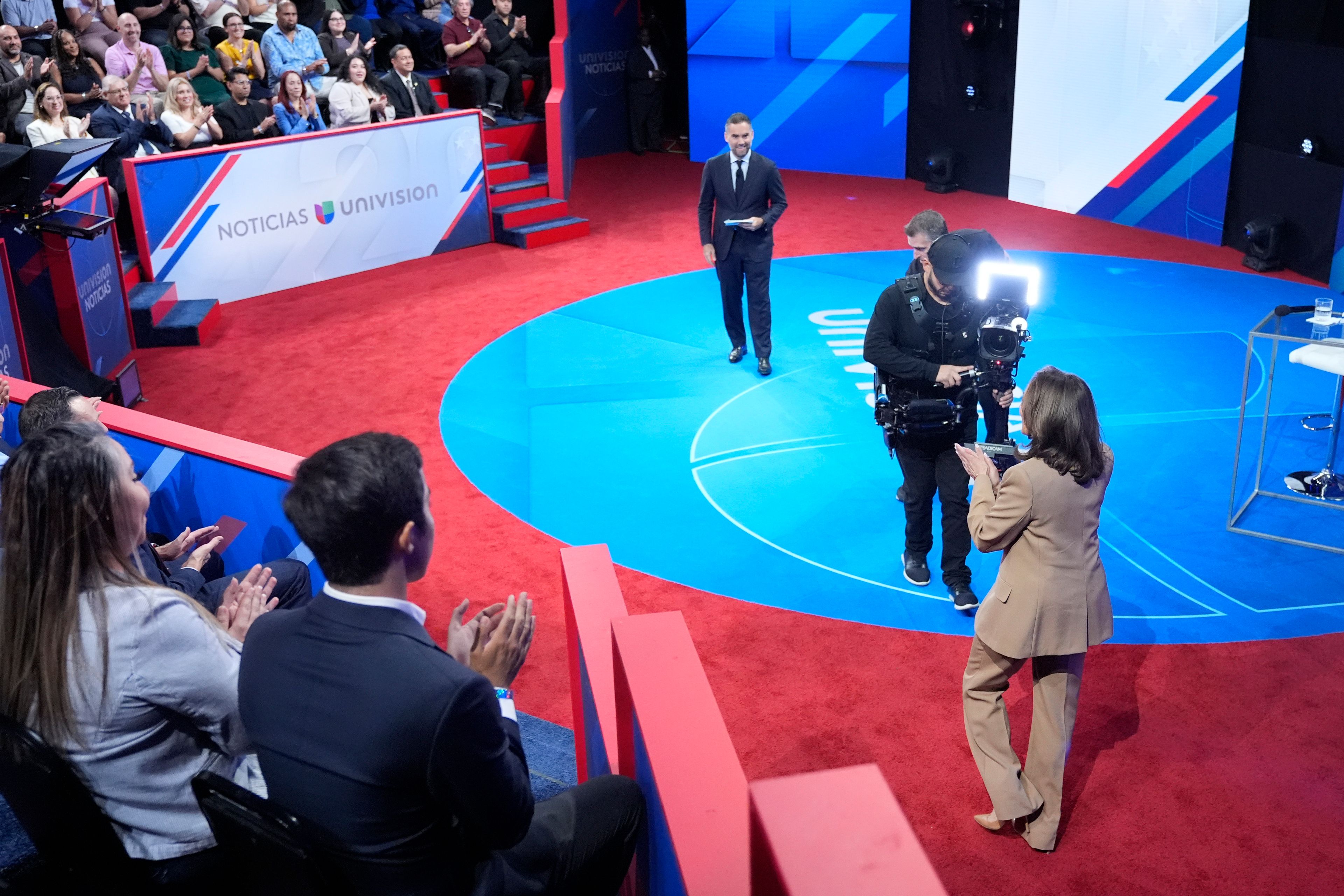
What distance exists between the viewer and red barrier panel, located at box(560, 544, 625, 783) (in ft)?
9.41

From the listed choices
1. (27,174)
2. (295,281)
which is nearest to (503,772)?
(27,174)

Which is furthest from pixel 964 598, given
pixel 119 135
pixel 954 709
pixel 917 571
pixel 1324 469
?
pixel 119 135

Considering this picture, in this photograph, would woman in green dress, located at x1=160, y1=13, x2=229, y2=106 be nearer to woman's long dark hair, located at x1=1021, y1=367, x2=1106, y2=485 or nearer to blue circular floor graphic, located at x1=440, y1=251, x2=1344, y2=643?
blue circular floor graphic, located at x1=440, y1=251, x2=1344, y2=643

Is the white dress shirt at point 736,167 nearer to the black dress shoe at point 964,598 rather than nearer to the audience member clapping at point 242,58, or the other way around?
the black dress shoe at point 964,598

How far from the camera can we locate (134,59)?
11.0m

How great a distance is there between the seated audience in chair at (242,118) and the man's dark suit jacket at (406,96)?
1290mm

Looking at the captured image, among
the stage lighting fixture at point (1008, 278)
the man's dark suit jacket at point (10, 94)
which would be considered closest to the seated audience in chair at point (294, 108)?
the man's dark suit jacket at point (10, 94)

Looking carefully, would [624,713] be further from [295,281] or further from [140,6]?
[140,6]

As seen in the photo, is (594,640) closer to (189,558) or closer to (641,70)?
(189,558)

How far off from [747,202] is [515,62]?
700 cm

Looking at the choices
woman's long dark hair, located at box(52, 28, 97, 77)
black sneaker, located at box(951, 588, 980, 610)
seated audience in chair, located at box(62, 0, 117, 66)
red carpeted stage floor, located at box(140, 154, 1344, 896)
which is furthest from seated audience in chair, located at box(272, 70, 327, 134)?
black sneaker, located at box(951, 588, 980, 610)

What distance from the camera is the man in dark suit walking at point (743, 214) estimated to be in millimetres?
8000

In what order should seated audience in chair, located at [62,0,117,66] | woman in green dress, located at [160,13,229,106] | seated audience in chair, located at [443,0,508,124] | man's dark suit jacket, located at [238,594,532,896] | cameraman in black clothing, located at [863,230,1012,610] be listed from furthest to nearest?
1. seated audience in chair, located at [443,0,508,124]
2. woman in green dress, located at [160,13,229,106]
3. seated audience in chair, located at [62,0,117,66]
4. cameraman in black clothing, located at [863,230,1012,610]
5. man's dark suit jacket, located at [238,594,532,896]

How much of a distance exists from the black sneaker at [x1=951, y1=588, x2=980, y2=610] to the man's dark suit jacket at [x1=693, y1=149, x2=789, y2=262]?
3.32 m
